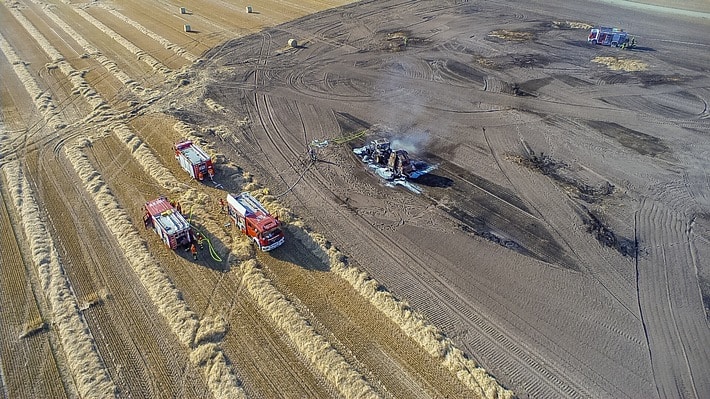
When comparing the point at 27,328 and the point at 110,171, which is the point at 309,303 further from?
the point at 110,171

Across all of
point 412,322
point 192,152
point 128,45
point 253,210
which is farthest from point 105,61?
point 412,322

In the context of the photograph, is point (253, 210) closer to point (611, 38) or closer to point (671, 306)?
point (671, 306)

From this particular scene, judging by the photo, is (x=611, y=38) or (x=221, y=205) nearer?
(x=221, y=205)

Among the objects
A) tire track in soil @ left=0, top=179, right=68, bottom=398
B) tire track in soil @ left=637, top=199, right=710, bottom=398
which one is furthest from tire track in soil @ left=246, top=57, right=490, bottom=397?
tire track in soil @ left=637, top=199, right=710, bottom=398

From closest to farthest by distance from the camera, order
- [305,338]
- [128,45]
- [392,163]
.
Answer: [305,338]
[392,163]
[128,45]

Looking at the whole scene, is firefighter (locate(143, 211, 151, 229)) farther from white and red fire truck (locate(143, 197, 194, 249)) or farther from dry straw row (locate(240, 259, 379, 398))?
dry straw row (locate(240, 259, 379, 398))
